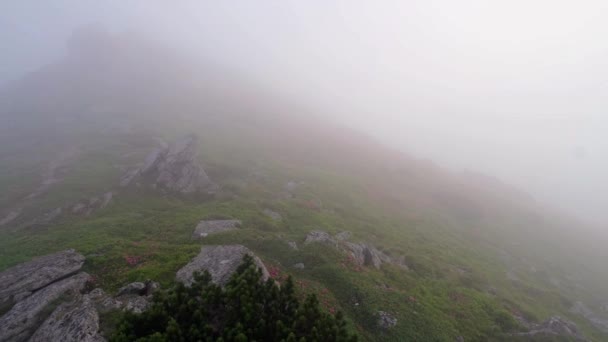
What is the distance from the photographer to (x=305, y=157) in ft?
310

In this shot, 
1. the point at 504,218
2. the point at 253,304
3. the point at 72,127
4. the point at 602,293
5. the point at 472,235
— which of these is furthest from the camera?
the point at 72,127

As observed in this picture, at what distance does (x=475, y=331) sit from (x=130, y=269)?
1098 inches

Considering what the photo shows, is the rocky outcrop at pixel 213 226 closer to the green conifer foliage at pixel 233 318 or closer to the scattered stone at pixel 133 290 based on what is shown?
the scattered stone at pixel 133 290

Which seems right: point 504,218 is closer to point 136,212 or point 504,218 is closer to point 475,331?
point 475,331

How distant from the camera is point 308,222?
38.3 meters

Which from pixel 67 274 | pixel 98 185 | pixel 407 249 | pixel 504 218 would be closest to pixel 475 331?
pixel 407 249

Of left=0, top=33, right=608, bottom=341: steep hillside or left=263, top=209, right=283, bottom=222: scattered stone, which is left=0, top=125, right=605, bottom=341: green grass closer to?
left=0, top=33, right=608, bottom=341: steep hillside

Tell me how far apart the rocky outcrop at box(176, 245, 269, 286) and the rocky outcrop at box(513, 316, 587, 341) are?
23.4m

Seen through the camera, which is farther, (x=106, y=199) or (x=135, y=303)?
(x=106, y=199)

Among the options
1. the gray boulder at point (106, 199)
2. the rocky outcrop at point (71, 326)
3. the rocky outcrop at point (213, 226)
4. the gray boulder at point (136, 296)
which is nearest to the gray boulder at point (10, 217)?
the gray boulder at point (106, 199)

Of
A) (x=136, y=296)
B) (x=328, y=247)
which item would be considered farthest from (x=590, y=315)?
(x=136, y=296)

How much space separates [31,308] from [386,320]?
2258 centimetres

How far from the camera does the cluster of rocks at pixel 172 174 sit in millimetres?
46125

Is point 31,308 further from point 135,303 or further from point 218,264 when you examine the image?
point 218,264
